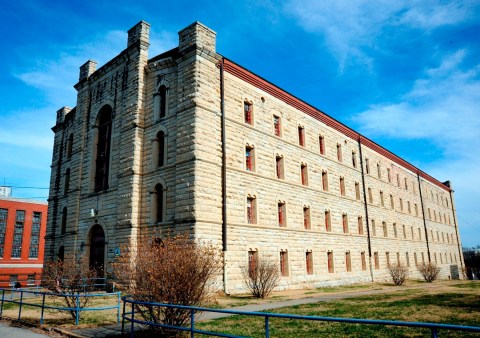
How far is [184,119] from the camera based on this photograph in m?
19.8

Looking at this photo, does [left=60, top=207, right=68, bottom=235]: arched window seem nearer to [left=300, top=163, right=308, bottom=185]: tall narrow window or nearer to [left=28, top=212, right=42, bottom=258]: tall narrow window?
[left=300, top=163, right=308, bottom=185]: tall narrow window

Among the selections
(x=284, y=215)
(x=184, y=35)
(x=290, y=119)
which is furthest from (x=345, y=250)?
(x=184, y=35)

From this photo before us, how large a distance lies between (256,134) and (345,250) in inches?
507

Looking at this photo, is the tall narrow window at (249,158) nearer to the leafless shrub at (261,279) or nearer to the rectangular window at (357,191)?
the leafless shrub at (261,279)

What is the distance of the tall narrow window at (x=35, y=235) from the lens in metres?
55.8

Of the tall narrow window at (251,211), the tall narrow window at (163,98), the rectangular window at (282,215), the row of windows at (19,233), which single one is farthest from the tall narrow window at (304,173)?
the row of windows at (19,233)

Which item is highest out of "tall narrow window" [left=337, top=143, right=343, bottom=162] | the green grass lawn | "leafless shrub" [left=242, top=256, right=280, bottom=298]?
"tall narrow window" [left=337, top=143, right=343, bottom=162]

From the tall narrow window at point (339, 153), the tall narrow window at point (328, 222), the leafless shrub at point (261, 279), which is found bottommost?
the leafless shrub at point (261, 279)

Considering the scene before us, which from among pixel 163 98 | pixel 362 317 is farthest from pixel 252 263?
pixel 163 98

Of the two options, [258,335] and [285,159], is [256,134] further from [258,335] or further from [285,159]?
[258,335]

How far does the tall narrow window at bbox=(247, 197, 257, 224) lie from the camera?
2137 cm

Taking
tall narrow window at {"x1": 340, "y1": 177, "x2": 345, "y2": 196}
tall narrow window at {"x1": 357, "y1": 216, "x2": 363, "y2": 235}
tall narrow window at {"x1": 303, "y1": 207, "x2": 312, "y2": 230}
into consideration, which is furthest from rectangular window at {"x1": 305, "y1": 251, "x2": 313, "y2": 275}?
tall narrow window at {"x1": 357, "y1": 216, "x2": 363, "y2": 235}

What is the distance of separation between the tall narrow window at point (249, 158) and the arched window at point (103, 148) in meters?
9.51

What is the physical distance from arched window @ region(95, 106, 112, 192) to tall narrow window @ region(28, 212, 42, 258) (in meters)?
39.1
